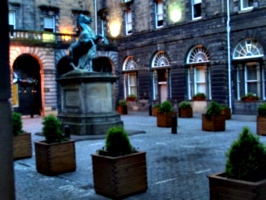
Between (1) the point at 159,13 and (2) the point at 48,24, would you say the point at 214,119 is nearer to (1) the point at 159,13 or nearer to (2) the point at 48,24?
(1) the point at 159,13

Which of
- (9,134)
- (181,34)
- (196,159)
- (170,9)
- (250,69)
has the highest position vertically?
(170,9)

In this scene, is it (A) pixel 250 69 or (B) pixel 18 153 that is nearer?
(B) pixel 18 153

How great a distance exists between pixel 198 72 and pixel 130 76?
7886 mm

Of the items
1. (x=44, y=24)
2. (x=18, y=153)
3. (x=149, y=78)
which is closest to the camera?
(x=18, y=153)

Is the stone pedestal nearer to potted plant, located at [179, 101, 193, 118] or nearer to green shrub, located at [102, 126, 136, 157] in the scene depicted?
potted plant, located at [179, 101, 193, 118]

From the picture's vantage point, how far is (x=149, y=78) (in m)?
31.7

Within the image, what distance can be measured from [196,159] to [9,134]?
24.2ft

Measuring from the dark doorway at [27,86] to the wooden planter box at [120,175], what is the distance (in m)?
25.2

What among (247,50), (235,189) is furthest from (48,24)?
(235,189)

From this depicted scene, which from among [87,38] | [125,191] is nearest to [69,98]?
[87,38]

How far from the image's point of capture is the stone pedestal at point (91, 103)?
15.7 metres

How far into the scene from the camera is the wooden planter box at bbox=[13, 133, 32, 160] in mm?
10820

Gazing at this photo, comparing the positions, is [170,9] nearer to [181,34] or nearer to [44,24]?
[181,34]

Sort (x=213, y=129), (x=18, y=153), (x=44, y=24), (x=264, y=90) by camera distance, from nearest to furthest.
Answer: (x=18, y=153) → (x=213, y=129) → (x=264, y=90) → (x=44, y=24)
